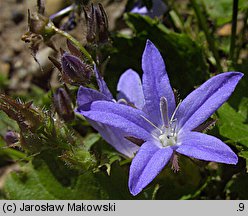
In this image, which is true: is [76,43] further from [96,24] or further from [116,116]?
[116,116]

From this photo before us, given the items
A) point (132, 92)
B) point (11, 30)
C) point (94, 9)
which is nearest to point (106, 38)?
point (94, 9)

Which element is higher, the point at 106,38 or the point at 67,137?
the point at 106,38

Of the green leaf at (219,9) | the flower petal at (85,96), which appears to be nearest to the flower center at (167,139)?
the flower petal at (85,96)

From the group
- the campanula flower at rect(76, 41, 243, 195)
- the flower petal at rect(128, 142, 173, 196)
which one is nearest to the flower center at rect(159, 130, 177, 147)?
the campanula flower at rect(76, 41, 243, 195)

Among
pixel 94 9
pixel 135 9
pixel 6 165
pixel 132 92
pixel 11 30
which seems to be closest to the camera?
pixel 94 9

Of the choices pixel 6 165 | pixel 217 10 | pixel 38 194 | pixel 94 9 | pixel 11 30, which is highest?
pixel 94 9

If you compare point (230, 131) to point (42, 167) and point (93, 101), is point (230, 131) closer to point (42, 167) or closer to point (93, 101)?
point (93, 101)

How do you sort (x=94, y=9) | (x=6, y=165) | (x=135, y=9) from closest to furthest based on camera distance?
(x=94, y=9)
(x=135, y=9)
(x=6, y=165)
